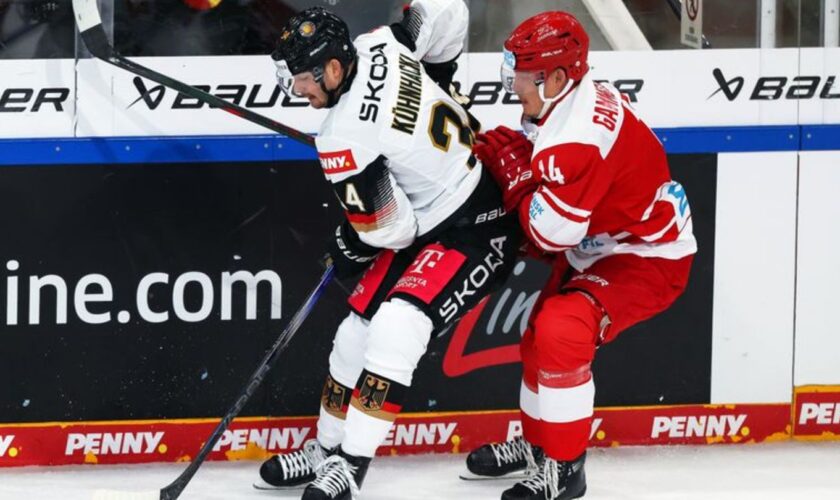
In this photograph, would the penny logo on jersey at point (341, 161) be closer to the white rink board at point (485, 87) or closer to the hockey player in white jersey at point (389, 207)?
the hockey player in white jersey at point (389, 207)

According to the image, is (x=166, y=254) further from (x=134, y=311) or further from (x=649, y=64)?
(x=649, y=64)

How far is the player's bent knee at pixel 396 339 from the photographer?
398cm

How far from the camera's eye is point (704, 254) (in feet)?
15.7

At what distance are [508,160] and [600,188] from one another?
39 cm

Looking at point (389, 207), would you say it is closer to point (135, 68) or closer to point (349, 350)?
point (349, 350)

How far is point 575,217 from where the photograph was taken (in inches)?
154

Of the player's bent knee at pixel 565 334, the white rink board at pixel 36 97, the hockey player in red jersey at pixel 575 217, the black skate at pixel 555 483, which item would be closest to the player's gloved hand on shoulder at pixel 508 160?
the hockey player in red jersey at pixel 575 217

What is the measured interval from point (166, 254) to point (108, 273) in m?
0.17

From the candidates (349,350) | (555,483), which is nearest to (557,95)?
(349,350)

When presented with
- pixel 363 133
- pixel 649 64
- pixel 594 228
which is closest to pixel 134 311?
pixel 363 133

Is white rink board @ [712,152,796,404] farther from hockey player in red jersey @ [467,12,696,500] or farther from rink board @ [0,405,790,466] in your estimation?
hockey player in red jersey @ [467,12,696,500]

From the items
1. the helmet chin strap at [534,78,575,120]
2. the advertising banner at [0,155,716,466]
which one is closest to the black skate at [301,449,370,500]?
the advertising banner at [0,155,716,466]

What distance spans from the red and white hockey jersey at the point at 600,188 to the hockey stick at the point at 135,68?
2.18ft

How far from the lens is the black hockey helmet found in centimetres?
395
